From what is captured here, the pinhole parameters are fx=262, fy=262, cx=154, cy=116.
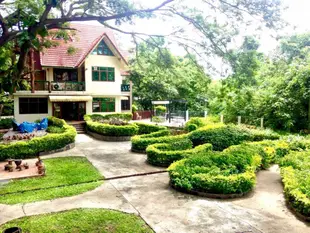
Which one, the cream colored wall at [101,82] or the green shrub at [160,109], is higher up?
the cream colored wall at [101,82]

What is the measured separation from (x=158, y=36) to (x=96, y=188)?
23.6 ft

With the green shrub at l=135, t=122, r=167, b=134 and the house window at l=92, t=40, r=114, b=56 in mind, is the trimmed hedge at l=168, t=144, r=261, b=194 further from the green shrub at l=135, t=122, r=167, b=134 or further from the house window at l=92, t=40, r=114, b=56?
the house window at l=92, t=40, r=114, b=56

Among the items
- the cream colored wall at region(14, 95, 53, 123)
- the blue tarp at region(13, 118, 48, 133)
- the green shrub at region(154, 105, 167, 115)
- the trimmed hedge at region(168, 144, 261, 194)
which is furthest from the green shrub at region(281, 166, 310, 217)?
the green shrub at region(154, 105, 167, 115)

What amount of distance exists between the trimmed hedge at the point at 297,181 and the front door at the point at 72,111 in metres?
18.0

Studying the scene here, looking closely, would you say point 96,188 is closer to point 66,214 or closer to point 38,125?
point 66,214

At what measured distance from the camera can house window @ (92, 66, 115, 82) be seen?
23.5 m

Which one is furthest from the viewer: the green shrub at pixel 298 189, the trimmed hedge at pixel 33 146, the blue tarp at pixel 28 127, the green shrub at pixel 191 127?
the blue tarp at pixel 28 127

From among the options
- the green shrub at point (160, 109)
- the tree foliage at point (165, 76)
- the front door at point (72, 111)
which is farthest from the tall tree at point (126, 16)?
the green shrub at point (160, 109)

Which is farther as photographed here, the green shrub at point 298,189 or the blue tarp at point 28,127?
the blue tarp at point 28,127

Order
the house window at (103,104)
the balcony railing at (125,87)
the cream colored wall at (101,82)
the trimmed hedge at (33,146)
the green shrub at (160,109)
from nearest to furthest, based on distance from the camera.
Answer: the trimmed hedge at (33,146)
the cream colored wall at (101,82)
the house window at (103,104)
the balcony railing at (125,87)
the green shrub at (160,109)

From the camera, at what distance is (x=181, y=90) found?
3178cm

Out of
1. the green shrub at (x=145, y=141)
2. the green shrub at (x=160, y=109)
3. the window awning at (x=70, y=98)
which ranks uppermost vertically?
the window awning at (x=70, y=98)

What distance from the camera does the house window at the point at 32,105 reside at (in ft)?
71.1

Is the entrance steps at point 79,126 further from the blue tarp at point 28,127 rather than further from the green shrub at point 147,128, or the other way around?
the green shrub at point 147,128
